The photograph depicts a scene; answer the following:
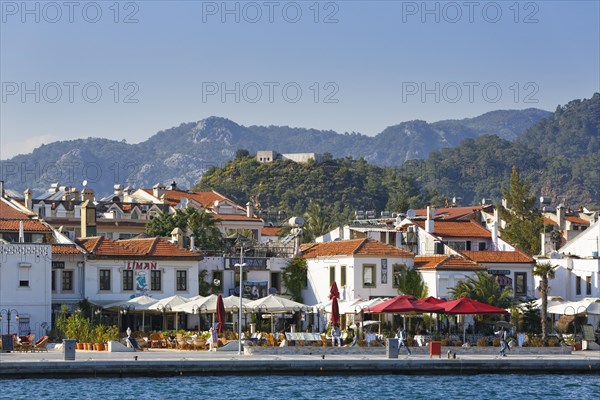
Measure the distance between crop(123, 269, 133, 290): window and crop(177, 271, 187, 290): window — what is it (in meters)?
2.65

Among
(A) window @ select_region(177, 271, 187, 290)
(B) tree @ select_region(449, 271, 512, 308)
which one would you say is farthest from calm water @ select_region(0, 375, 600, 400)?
(A) window @ select_region(177, 271, 187, 290)

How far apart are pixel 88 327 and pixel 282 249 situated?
2000 cm

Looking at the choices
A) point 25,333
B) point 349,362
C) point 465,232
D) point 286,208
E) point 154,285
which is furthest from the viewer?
point 286,208

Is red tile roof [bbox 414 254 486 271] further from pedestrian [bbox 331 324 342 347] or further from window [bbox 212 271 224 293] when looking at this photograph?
pedestrian [bbox 331 324 342 347]

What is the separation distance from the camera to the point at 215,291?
7575cm

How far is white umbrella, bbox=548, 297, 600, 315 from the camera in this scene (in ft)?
222

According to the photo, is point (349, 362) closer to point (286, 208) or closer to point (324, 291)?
point (324, 291)

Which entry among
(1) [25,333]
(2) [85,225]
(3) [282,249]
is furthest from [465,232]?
(1) [25,333]

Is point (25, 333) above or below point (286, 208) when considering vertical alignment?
below

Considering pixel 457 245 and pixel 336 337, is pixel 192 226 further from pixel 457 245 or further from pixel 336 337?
pixel 336 337

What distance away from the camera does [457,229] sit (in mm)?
86000

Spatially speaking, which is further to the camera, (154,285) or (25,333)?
(154,285)

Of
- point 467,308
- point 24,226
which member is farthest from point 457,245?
point 24,226

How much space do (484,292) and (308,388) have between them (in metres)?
22.4
